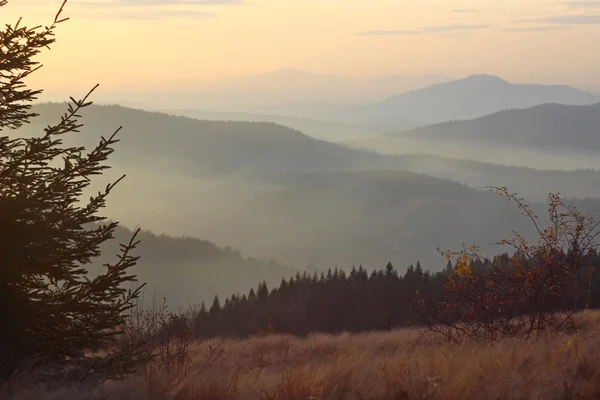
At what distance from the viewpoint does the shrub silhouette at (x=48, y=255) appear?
635 centimetres

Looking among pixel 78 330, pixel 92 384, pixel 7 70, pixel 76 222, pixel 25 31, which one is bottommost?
pixel 92 384

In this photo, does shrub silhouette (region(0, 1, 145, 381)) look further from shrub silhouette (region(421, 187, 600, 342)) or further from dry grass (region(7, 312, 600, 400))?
shrub silhouette (region(421, 187, 600, 342))

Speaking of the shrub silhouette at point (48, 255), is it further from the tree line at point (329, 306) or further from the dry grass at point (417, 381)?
the tree line at point (329, 306)

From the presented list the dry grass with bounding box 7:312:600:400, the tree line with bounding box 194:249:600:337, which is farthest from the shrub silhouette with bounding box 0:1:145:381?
the tree line with bounding box 194:249:600:337

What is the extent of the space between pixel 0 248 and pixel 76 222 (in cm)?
79

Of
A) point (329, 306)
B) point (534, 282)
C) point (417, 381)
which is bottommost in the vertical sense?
point (329, 306)

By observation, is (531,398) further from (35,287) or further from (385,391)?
(35,287)

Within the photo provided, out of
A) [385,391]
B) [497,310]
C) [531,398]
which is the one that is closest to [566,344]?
[531,398]

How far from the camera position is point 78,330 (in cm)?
655

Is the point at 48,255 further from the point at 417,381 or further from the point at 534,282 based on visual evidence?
the point at 534,282

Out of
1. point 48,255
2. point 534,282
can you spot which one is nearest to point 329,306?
point 534,282

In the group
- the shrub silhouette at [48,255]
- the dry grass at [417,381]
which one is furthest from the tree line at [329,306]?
the shrub silhouette at [48,255]

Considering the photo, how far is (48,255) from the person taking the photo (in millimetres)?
6535

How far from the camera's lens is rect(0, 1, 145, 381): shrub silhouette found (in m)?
6.35
